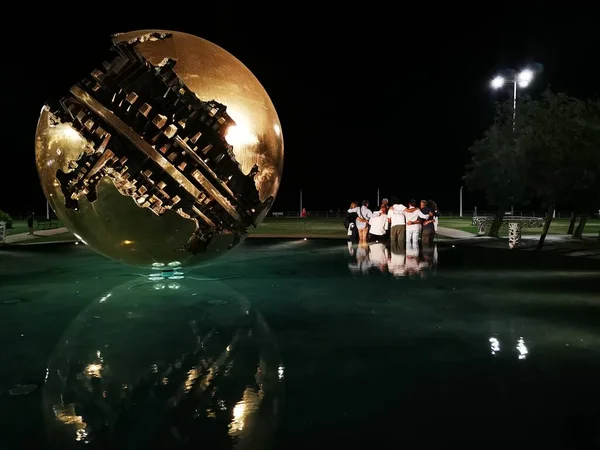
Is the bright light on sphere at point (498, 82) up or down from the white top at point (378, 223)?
up

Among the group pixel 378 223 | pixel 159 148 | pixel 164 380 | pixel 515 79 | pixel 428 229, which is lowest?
pixel 164 380

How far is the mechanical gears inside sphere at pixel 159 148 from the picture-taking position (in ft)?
24.0

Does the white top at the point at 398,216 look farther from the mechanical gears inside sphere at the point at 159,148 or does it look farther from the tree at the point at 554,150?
the mechanical gears inside sphere at the point at 159,148

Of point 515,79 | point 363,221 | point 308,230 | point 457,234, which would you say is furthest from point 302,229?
point 515,79

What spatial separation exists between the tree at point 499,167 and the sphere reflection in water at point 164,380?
18602mm

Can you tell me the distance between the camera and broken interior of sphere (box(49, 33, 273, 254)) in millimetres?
7273

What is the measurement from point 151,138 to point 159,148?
165mm

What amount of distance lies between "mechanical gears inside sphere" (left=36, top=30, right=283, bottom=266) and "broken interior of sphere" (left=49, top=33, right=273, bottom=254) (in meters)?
0.01

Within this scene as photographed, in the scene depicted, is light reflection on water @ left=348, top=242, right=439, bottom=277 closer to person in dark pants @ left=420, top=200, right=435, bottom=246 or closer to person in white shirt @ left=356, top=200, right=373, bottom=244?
person in dark pants @ left=420, top=200, right=435, bottom=246

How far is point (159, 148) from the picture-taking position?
7285 millimetres

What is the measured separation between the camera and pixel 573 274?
12312 mm

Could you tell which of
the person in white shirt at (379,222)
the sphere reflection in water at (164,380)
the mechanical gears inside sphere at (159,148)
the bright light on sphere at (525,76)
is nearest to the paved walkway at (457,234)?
the person in white shirt at (379,222)

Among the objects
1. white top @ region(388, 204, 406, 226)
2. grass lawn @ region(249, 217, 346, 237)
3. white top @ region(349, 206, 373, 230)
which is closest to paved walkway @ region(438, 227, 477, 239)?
grass lawn @ region(249, 217, 346, 237)

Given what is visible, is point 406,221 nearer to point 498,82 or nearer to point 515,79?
point 515,79
